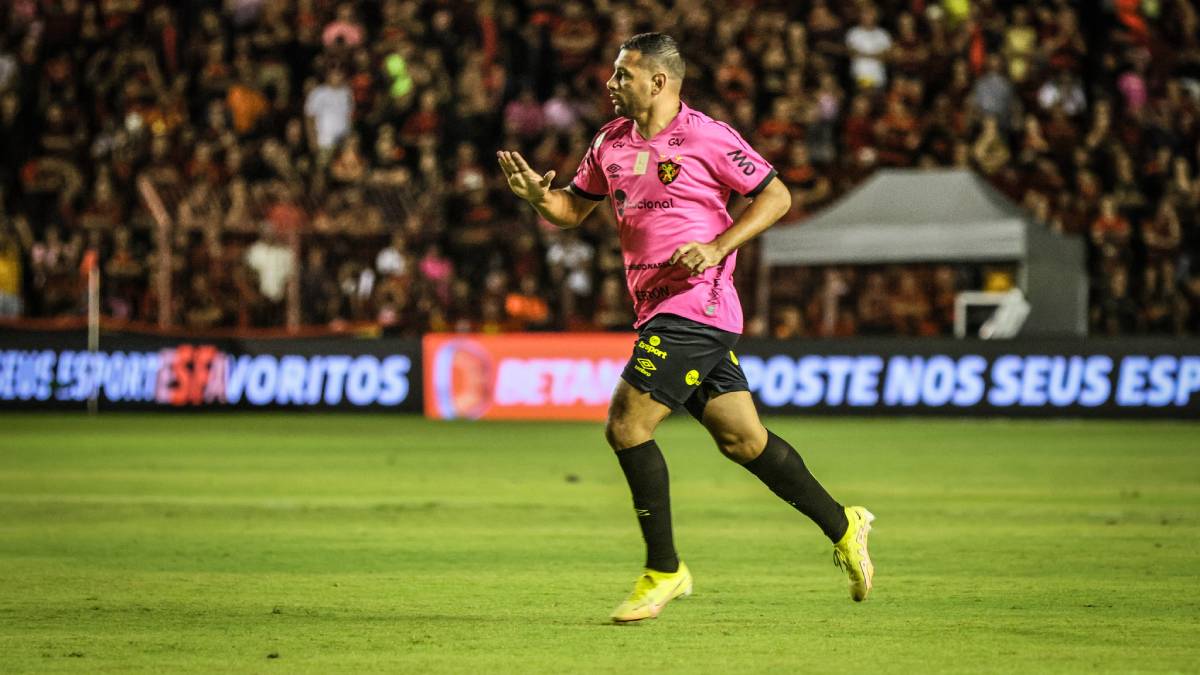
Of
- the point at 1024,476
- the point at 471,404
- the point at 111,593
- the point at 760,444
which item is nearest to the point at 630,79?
the point at 760,444

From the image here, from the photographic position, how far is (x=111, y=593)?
8.02m

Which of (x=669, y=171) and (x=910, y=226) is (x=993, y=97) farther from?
(x=669, y=171)

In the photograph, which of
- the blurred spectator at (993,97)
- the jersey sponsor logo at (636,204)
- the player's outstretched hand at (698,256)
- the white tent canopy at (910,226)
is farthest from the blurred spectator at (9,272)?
the player's outstretched hand at (698,256)

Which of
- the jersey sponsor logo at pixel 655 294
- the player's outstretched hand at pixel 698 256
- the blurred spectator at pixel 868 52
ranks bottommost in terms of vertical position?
the jersey sponsor logo at pixel 655 294

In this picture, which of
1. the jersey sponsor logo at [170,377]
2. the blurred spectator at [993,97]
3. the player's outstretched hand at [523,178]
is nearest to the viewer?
the player's outstretched hand at [523,178]

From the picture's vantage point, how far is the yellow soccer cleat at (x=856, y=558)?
24.8 feet

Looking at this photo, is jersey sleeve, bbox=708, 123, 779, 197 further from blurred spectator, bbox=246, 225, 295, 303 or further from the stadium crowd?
blurred spectator, bbox=246, 225, 295, 303

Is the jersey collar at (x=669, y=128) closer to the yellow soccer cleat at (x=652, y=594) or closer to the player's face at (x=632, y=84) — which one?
the player's face at (x=632, y=84)

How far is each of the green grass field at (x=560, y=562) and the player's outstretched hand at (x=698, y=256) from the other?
1.36m

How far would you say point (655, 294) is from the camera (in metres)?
7.46

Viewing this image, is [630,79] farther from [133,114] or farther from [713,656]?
[133,114]

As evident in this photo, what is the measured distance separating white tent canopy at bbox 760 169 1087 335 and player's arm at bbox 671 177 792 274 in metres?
15.4

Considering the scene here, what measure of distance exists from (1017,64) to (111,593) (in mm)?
20722

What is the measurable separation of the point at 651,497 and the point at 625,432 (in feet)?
0.94
